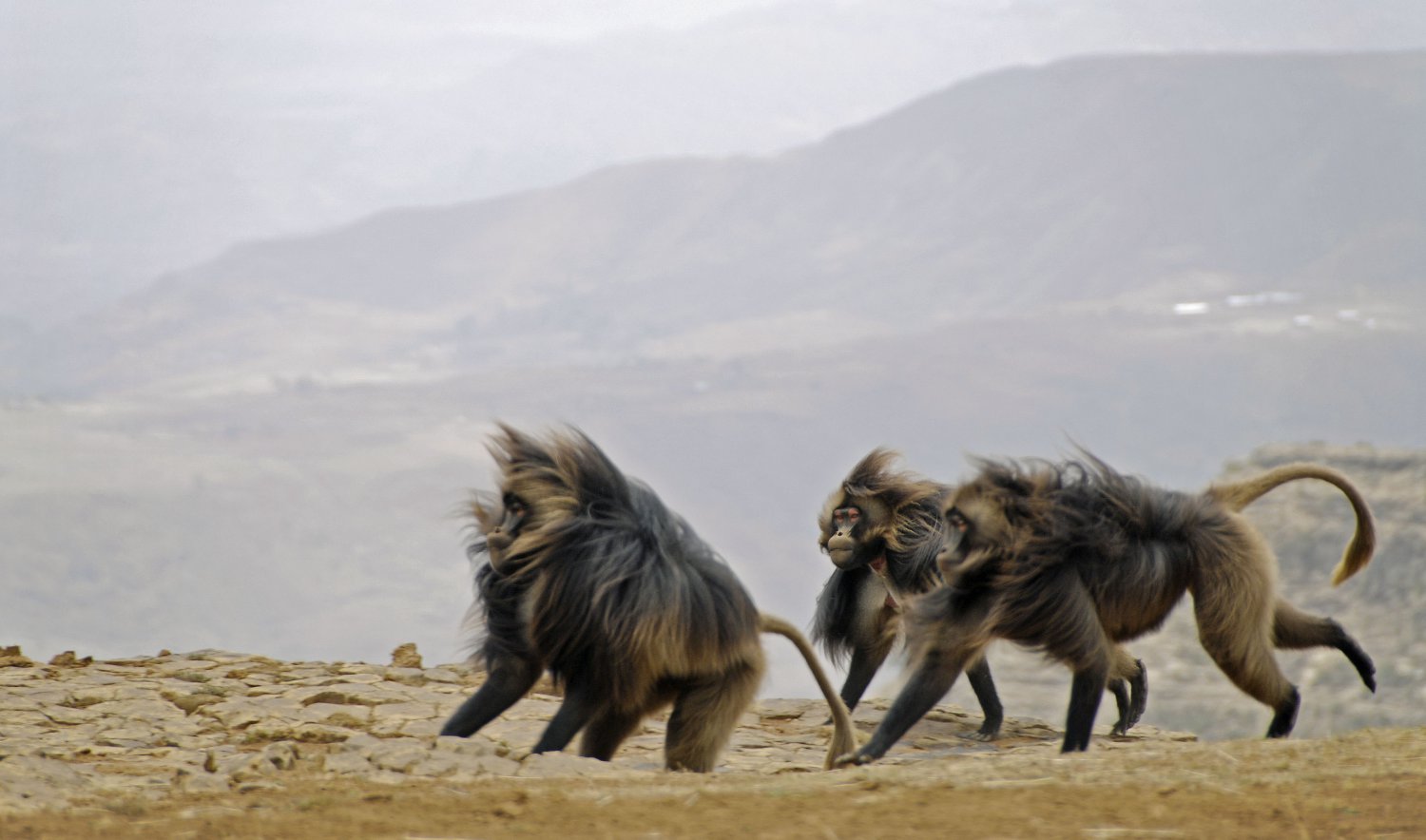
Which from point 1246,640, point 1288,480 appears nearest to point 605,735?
point 1246,640

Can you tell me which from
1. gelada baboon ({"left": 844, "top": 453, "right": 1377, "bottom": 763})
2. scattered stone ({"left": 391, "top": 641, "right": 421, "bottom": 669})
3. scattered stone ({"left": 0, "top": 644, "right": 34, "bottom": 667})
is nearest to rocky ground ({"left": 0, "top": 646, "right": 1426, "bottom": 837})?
gelada baboon ({"left": 844, "top": 453, "right": 1377, "bottom": 763})

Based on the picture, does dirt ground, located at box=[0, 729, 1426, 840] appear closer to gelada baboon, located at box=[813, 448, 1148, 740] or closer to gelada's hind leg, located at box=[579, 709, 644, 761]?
gelada's hind leg, located at box=[579, 709, 644, 761]

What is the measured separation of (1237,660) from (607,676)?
327 centimetres

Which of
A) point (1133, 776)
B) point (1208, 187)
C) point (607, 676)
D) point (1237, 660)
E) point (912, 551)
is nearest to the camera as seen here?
point (1133, 776)

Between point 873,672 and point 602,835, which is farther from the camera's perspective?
point 873,672

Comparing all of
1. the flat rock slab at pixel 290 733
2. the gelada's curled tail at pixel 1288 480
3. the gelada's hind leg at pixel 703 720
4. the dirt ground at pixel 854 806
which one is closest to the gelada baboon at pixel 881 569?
the flat rock slab at pixel 290 733

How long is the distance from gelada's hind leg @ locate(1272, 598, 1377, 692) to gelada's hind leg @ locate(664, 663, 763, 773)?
3.03 meters

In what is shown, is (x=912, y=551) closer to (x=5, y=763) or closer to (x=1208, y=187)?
(x=5, y=763)

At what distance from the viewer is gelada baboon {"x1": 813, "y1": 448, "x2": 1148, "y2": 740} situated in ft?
28.5

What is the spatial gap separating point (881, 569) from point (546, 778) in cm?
318

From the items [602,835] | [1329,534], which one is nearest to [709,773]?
[602,835]

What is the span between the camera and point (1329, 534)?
3406 centimetres

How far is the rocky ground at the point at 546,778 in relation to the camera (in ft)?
16.1

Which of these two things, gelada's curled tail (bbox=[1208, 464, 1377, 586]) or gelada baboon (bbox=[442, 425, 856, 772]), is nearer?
gelada baboon (bbox=[442, 425, 856, 772])
